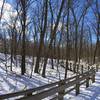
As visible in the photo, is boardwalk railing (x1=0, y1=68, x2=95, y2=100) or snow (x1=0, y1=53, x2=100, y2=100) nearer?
boardwalk railing (x1=0, y1=68, x2=95, y2=100)

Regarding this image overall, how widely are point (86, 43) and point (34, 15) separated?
4530 cm

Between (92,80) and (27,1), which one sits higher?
(27,1)

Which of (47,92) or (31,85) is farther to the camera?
(31,85)

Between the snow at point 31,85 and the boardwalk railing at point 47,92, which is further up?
the boardwalk railing at point 47,92

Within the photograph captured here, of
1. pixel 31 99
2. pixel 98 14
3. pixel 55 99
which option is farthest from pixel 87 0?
pixel 31 99

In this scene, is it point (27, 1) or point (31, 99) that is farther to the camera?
point (27, 1)

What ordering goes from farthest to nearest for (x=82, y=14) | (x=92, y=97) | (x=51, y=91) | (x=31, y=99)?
(x=82, y=14) < (x=92, y=97) < (x=51, y=91) < (x=31, y=99)

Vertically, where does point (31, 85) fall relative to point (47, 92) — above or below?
below

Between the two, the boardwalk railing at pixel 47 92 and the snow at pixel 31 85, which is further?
the snow at pixel 31 85

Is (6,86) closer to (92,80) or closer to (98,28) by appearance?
(92,80)

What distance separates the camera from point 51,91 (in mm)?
9172

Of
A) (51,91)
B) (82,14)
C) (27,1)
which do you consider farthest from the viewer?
(82,14)

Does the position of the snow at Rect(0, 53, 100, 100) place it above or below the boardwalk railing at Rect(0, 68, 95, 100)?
below

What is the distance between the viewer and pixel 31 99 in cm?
724
